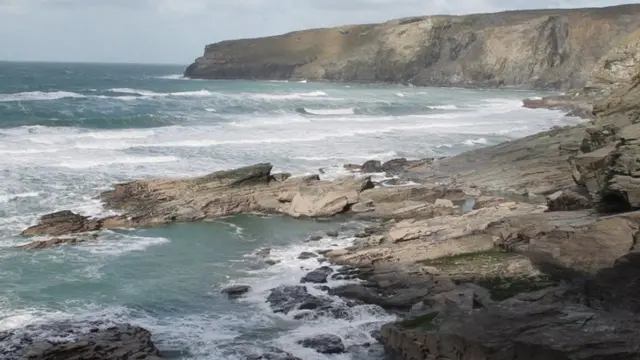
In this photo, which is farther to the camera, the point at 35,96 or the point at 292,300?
the point at 35,96

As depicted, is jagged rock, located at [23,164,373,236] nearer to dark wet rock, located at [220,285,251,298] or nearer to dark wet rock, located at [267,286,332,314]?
dark wet rock, located at [220,285,251,298]

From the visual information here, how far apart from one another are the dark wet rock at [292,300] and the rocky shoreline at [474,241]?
0.04m

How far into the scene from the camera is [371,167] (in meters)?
35.8

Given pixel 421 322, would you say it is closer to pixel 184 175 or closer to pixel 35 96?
pixel 184 175

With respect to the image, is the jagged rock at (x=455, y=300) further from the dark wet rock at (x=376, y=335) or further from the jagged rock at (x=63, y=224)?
the jagged rock at (x=63, y=224)

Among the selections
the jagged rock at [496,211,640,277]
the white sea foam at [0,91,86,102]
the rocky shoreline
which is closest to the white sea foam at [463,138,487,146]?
the rocky shoreline

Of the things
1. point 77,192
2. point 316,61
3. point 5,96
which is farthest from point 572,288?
point 316,61

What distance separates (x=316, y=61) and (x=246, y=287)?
4793 inches

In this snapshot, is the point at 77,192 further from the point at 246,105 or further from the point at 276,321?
the point at 246,105

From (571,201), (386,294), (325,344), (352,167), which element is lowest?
(325,344)

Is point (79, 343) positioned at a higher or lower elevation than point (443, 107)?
lower

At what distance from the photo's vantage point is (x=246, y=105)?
232ft

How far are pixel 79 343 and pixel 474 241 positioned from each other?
1099cm

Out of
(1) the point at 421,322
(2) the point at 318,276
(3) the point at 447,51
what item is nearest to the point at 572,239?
(1) the point at 421,322
